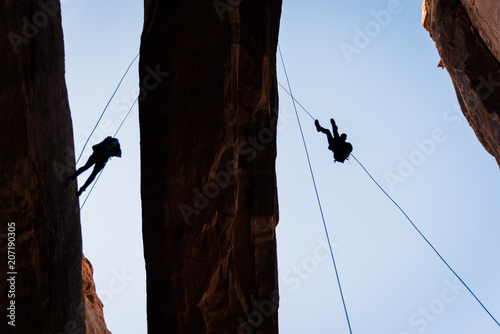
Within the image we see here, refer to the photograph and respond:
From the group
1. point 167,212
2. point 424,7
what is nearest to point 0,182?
point 167,212

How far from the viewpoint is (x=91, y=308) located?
39.2 feet

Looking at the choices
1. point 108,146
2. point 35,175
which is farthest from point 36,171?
point 108,146

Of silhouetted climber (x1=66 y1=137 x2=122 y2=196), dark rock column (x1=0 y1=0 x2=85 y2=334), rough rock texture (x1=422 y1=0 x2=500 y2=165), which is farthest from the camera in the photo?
silhouetted climber (x1=66 y1=137 x2=122 y2=196)

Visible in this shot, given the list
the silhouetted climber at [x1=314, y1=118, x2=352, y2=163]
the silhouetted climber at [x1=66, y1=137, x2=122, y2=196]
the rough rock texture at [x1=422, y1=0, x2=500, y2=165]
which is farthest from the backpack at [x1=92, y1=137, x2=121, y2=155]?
the rough rock texture at [x1=422, y1=0, x2=500, y2=165]

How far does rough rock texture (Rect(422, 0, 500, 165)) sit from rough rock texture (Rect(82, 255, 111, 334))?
1025 centimetres

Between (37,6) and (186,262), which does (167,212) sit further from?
(37,6)

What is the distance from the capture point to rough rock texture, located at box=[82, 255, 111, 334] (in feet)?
35.5

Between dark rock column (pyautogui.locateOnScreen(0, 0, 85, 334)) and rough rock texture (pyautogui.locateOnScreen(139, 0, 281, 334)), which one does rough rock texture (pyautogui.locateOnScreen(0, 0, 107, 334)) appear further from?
rough rock texture (pyautogui.locateOnScreen(139, 0, 281, 334))

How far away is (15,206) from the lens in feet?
21.6

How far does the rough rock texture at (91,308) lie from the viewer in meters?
10.8

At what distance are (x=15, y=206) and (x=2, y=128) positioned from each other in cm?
123

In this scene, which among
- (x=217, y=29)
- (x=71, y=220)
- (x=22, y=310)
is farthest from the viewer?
(x=71, y=220)

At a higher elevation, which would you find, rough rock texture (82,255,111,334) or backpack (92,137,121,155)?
backpack (92,137,121,155)

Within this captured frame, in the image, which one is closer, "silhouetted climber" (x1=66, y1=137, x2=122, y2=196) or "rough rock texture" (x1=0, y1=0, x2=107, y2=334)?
"rough rock texture" (x1=0, y1=0, x2=107, y2=334)
